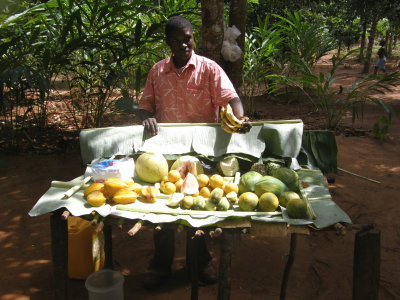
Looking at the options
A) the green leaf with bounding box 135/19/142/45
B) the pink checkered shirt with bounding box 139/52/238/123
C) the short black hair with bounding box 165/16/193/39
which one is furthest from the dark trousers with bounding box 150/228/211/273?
the green leaf with bounding box 135/19/142/45

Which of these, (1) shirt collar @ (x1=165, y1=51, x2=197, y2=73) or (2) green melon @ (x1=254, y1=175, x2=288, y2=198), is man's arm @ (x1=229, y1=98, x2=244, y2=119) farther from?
(2) green melon @ (x1=254, y1=175, x2=288, y2=198)

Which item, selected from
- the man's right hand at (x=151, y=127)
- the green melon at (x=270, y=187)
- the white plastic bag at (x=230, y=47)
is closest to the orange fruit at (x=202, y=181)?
the green melon at (x=270, y=187)

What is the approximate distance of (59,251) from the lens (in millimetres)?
2080

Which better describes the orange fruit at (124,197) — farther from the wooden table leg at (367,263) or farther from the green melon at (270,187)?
the wooden table leg at (367,263)

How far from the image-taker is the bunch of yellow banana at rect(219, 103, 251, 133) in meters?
2.34

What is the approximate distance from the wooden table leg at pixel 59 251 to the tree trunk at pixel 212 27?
7.72 feet

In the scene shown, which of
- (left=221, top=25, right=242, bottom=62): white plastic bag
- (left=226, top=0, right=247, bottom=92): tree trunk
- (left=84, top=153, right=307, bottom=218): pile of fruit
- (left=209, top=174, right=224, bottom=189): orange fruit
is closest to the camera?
(left=84, top=153, right=307, bottom=218): pile of fruit

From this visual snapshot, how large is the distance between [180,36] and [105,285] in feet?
5.14

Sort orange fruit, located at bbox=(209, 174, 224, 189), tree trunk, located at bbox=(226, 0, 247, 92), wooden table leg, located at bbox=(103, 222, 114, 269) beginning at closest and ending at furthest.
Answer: orange fruit, located at bbox=(209, 174, 224, 189), wooden table leg, located at bbox=(103, 222, 114, 269), tree trunk, located at bbox=(226, 0, 247, 92)

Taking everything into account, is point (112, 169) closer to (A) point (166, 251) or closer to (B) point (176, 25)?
(A) point (166, 251)

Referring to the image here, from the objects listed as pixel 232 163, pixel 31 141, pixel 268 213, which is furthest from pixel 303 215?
pixel 31 141

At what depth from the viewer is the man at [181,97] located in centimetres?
253

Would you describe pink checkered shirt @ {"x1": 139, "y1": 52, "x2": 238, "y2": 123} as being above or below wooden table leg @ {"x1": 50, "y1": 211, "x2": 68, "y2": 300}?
above

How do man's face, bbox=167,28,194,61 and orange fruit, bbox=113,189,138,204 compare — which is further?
man's face, bbox=167,28,194,61
